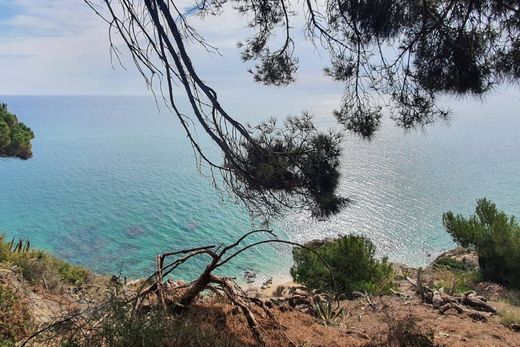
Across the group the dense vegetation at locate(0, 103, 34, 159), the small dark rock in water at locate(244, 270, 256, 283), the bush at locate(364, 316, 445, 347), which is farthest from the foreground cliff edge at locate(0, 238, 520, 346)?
the small dark rock in water at locate(244, 270, 256, 283)

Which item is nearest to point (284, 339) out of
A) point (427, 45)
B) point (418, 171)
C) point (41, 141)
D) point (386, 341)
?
point (386, 341)

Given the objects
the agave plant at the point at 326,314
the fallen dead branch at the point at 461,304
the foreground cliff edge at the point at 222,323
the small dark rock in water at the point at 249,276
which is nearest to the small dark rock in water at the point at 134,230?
the small dark rock in water at the point at 249,276

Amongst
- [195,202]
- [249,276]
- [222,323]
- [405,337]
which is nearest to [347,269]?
[405,337]

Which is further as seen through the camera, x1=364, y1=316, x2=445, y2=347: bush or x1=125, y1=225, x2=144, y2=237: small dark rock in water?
x1=125, y1=225, x2=144, y2=237: small dark rock in water

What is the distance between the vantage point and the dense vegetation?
37.9 feet

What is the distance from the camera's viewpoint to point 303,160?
402 centimetres

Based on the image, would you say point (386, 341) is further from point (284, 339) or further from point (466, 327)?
point (466, 327)

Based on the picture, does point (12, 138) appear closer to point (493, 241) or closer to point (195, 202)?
point (493, 241)

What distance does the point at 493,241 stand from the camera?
11.1m

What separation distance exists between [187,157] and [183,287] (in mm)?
37110

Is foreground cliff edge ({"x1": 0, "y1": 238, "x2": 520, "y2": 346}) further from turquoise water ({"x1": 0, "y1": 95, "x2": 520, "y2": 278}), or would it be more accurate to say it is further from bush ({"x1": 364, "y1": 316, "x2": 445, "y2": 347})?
turquoise water ({"x1": 0, "y1": 95, "x2": 520, "y2": 278})

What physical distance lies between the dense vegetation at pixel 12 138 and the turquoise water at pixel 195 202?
163 inches

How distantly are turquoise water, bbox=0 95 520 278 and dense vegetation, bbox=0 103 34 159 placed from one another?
13.6ft

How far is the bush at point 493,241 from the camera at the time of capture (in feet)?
35.0
